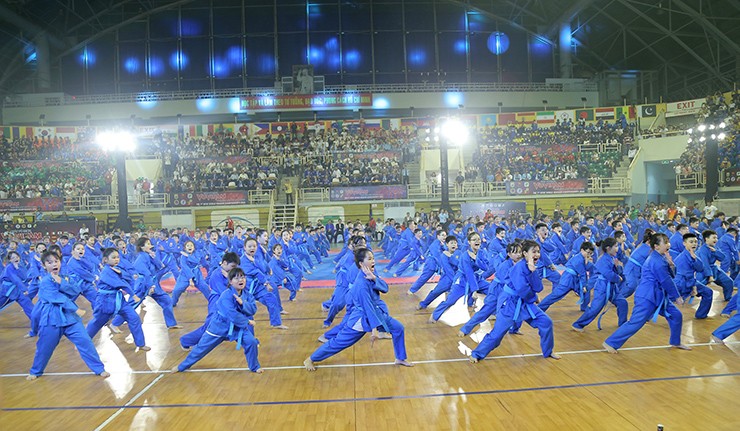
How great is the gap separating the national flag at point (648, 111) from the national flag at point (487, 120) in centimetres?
963

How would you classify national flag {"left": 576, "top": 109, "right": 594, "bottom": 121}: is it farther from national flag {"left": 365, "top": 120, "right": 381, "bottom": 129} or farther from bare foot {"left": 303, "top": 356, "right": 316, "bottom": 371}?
bare foot {"left": 303, "top": 356, "right": 316, "bottom": 371}

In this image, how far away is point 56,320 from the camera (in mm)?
7266

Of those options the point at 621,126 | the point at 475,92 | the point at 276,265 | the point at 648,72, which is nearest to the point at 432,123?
the point at 475,92

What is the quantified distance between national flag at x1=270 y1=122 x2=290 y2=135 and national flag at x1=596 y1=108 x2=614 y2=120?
69.6 feet

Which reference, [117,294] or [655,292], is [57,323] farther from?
[655,292]

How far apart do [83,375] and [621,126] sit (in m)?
35.2

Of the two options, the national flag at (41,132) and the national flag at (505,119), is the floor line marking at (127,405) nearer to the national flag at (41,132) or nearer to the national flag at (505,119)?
the national flag at (505,119)

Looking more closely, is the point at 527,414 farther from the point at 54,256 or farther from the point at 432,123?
the point at 432,123

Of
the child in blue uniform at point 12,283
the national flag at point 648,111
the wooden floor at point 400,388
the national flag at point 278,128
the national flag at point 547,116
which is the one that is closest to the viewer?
the wooden floor at point 400,388

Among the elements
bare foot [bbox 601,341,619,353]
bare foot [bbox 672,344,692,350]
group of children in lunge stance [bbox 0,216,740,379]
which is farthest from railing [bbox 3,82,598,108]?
bare foot [bbox 672,344,692,350]

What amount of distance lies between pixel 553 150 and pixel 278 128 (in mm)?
18510

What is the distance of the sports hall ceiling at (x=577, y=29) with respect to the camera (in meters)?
36.7

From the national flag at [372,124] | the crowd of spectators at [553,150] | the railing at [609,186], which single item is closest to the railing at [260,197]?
the national flag at [372,124]

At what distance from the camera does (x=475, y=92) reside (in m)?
39.3
